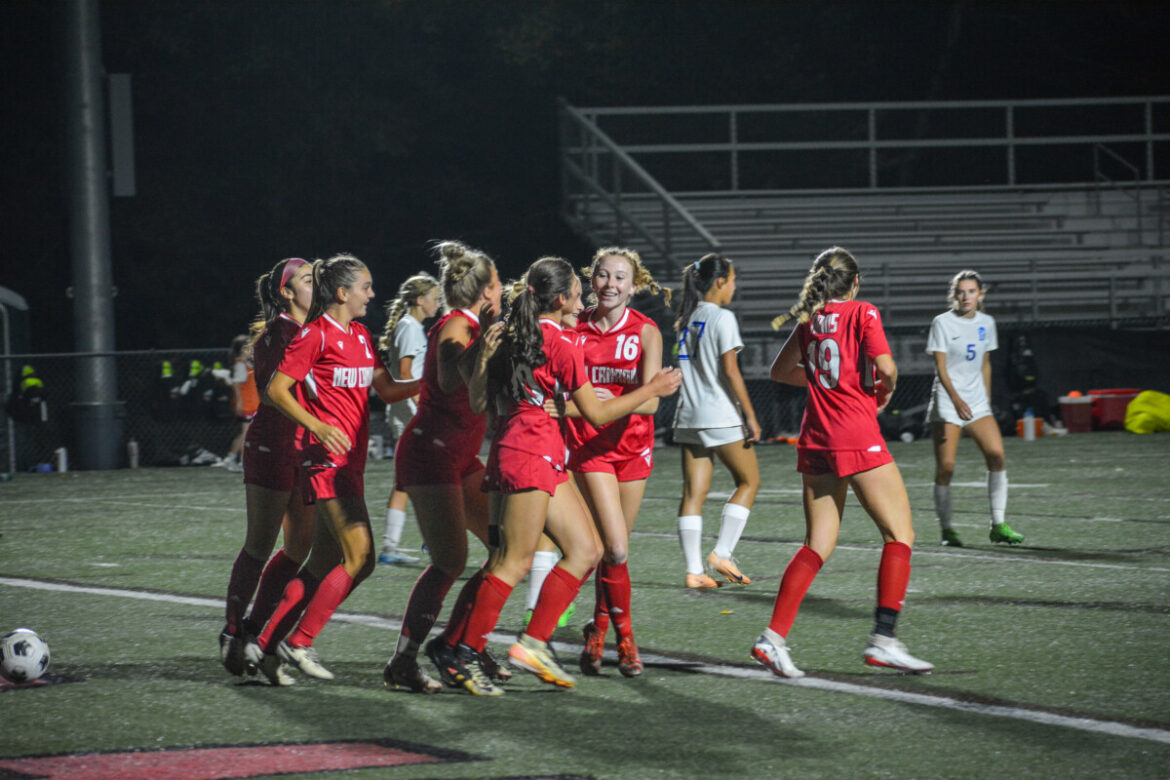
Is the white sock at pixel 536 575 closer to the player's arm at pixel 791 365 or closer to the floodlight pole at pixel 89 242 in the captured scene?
the player's arm at pixel 791 365

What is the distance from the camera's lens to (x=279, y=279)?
21.8 feet

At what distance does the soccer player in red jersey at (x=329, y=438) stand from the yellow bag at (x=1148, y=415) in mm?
18405

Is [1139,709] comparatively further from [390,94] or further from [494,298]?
[390,94]

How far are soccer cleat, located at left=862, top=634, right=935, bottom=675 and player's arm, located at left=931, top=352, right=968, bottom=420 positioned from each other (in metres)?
4.50

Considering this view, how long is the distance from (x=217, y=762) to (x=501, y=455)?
1546 mm

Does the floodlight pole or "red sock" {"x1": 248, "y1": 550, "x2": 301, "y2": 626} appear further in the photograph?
the floodlight pole

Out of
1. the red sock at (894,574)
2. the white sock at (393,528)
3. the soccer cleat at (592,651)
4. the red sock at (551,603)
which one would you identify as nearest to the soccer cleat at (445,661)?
the red sock at (551,603)

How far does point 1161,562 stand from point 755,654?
14.6ft

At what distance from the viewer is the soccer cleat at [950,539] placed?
10.8 metres

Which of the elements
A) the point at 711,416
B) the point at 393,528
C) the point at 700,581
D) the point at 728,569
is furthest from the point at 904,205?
the point at 700,581

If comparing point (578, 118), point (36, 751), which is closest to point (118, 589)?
point (36, 751)

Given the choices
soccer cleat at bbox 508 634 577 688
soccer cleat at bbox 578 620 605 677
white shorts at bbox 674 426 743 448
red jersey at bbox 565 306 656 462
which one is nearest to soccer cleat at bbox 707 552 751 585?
white shorts at bbox 674 426 743 448

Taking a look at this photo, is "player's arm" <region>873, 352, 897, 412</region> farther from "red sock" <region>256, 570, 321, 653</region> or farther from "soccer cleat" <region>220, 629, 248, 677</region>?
"soccer cleat" <region>220, 629, 248, 677</region>

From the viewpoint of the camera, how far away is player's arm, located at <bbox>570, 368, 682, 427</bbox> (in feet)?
19.6
